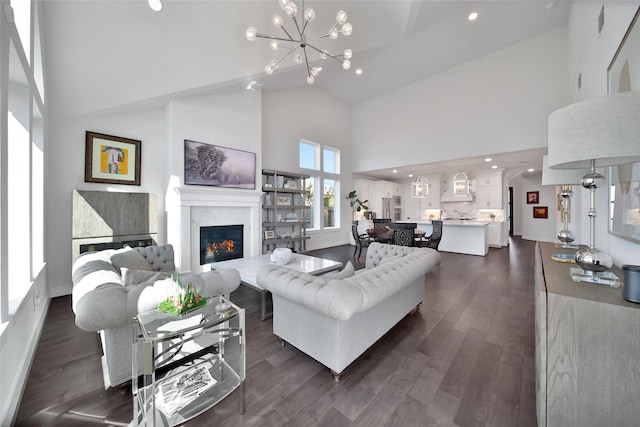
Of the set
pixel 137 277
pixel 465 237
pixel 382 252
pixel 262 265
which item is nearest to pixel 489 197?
pixel 465 237

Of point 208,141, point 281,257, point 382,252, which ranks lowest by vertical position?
point 281,257

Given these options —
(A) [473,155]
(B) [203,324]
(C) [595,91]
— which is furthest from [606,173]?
(A) [473,155]

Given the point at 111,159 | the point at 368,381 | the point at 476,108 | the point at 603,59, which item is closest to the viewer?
the point at 368,381

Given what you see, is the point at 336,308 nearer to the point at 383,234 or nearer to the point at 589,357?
the point at 589,357

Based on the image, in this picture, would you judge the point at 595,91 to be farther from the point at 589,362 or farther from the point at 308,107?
the point at 308,107

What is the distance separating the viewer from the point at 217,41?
4117 millimetres

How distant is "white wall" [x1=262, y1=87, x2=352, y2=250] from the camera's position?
20.7 feet

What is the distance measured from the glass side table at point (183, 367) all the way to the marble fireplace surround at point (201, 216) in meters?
2.80

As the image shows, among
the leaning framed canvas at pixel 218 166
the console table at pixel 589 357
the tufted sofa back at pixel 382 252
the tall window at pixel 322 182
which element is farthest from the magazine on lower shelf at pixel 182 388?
the tall window at pixel 322 182

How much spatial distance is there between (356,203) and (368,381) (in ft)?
23.8

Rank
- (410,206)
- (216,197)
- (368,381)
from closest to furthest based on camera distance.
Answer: (368,381) < (216,197) < (410,206)

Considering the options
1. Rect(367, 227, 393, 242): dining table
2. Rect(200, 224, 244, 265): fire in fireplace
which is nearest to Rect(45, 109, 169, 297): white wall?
Rect(200, 224, 244, 265): fire in fireplace

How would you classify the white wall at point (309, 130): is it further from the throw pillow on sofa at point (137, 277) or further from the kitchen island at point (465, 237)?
the throw pillow on sofa at point (137, 277)

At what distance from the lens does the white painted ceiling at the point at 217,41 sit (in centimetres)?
315
